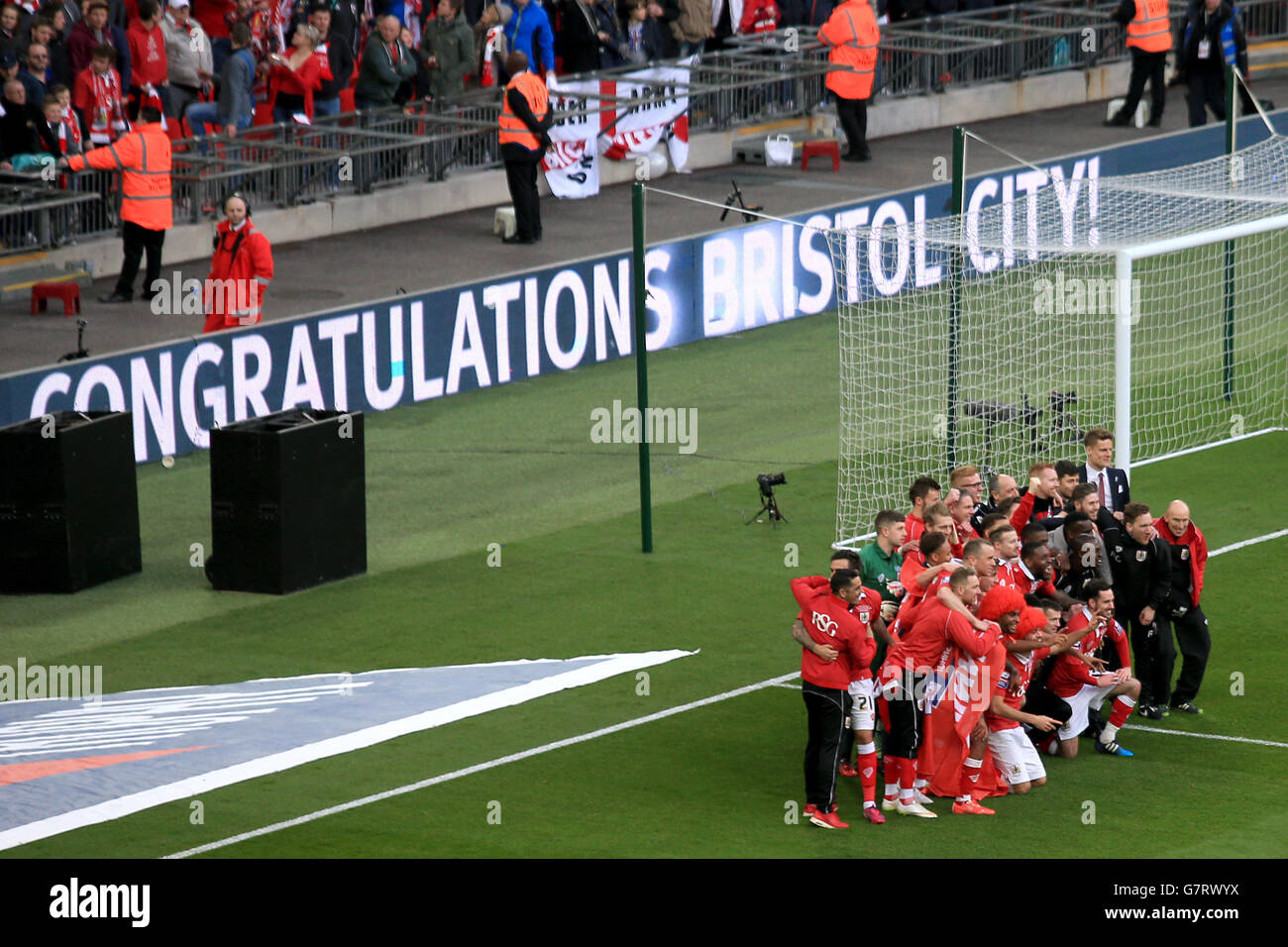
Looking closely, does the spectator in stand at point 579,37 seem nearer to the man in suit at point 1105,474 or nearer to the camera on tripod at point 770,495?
the camera on tripod at point 770,495

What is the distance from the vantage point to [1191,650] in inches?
616

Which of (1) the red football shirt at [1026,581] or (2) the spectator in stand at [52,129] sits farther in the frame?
(2) the spectator in stand at [52,129]

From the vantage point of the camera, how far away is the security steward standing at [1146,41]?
3494cm

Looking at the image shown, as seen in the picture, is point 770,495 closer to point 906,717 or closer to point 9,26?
point 906,717

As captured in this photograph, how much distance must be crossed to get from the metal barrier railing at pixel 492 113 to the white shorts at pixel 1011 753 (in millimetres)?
15854

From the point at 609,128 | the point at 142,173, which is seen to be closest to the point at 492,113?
the point at 609,128

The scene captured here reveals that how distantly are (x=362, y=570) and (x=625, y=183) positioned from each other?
611 inches

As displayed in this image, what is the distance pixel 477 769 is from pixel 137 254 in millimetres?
13326

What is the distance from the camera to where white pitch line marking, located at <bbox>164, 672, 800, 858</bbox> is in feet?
44.7

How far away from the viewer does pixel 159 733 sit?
50.9ft
